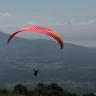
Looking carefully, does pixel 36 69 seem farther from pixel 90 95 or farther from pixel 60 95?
pixel 90 95

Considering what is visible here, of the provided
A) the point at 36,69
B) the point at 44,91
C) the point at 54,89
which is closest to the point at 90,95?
→ the point at 54,89

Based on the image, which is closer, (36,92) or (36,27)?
(36,27)

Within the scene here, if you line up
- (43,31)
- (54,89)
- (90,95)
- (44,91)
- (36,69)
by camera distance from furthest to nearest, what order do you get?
(90,95) → (54,89) → (44,91) → (36,69) → (43,31)

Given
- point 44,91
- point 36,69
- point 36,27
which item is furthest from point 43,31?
point 44,91

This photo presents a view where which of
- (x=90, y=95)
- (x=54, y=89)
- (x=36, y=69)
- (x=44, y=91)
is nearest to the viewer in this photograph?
(x=36, y=69)

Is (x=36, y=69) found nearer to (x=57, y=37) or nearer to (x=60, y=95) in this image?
(x=57, y=37)

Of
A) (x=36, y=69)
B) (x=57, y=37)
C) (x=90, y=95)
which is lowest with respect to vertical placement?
(x=90, y=95)

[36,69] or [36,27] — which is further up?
[36,27]

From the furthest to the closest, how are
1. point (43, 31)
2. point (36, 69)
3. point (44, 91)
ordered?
point (44, 91)
point (36, 69)
point (43, 31)

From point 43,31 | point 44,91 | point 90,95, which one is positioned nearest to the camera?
point 43,31
